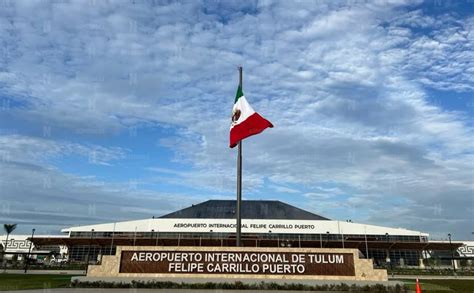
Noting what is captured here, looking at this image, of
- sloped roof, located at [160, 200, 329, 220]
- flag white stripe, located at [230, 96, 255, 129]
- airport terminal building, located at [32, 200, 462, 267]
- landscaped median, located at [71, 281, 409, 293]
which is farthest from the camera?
sloped roof, located at [160, 200, 329, 220]

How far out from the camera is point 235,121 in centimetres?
2139

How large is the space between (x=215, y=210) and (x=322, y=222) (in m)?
18.6

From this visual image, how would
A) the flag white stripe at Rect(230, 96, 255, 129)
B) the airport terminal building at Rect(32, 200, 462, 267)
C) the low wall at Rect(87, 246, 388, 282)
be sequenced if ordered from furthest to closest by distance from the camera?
1. the airport terminal building at Rect(32, 200, 462, 267)
2. the flag white stripe at Rect(230, 96, 255, 129)
3. the low wall at Rect(87, 246, 388, 282)

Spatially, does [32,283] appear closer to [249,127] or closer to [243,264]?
[243,264]

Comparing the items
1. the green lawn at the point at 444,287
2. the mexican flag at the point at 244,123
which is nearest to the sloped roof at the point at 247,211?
the green lawn at the point at 444,287

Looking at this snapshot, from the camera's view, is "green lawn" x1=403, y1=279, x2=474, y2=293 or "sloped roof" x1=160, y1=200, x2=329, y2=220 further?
"sloped roof" x1=160, y1=200, x2=329, y2=220

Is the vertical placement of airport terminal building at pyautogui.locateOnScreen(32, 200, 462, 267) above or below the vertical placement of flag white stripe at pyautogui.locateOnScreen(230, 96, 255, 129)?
below

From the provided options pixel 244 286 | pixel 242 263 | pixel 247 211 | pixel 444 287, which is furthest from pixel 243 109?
pixel 247 211

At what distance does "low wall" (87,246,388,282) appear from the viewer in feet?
62.4

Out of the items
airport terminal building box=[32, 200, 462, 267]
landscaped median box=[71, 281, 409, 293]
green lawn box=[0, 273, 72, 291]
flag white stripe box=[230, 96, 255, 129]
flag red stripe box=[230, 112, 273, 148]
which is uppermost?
flag white stripe box=[230, 96, 255, 129]

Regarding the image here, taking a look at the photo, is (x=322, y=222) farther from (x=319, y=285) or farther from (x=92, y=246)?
(x=319, y=285)

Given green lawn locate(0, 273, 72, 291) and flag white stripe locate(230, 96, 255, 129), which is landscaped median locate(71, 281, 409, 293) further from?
flag white stripe locate(230, 96, 255, 129)

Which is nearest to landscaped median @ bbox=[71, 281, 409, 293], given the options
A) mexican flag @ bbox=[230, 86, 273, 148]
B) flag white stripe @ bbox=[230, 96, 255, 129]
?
mexican flag @ bbox=[230, 86, 273, 148]

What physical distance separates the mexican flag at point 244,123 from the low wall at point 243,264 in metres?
6.00
